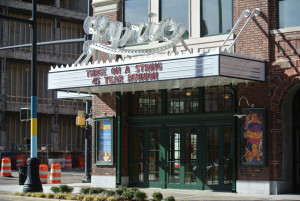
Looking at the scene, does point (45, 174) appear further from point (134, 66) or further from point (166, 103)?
point (134, 66)

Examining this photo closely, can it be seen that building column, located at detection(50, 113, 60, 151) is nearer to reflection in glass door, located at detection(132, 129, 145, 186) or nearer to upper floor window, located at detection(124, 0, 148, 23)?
reflection in glass door, located at detection(132, 129, 145, 186)

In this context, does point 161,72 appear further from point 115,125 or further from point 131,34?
point 115,125

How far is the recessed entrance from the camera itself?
A: 21328 mm

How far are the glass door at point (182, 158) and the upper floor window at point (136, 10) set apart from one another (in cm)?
472

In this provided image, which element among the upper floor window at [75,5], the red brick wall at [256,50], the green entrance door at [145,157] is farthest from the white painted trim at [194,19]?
the upper floor window at [75,5]

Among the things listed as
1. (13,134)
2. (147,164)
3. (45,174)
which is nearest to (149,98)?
(147,164)

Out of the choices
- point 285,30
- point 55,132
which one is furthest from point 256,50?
point 55,132

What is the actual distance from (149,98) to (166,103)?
948 millimetres

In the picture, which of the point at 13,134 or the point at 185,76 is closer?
the point at 185,76

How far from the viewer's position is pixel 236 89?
2094 cm

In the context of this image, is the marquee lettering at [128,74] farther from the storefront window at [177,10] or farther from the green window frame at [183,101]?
the storefront window at [177,10]

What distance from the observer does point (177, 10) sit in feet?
74.7

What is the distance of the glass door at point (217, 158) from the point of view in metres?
21.2

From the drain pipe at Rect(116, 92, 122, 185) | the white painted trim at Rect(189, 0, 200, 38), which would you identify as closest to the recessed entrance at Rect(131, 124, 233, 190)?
the drain pipe at Rect(116, 92, 122, 185)
